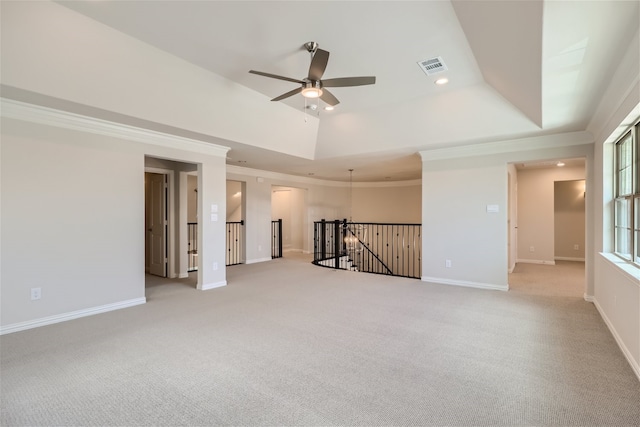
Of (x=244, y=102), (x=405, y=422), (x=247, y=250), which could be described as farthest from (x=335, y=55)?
(x=247, y=250)

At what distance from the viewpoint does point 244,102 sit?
14.7ft

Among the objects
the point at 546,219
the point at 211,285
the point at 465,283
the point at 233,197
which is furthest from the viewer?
the point at 233,197

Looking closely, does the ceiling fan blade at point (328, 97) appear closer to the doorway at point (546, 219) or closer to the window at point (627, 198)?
the window at point (627, 198)

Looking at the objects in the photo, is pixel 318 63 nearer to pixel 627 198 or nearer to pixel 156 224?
pixel 627 198

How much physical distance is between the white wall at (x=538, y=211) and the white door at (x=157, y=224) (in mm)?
8983

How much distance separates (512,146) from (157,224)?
22.9 ft

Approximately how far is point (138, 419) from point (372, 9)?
3.58 m

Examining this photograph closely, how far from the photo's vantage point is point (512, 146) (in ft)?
16.5

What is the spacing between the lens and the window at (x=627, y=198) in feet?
10.0

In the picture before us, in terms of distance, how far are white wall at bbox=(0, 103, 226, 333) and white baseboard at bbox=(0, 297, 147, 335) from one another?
Answer: 0.01 m

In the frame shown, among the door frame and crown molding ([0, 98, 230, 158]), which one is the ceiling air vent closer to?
crown molding ([0, 98, 230, 158])

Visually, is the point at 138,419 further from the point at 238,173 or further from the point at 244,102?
the point at 238,173

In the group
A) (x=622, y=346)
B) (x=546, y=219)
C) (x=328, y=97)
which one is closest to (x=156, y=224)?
(x=328, y=97)

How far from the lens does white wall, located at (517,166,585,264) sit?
25.7 feet
